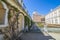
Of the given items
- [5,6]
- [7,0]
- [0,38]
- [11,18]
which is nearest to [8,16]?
[11,18]

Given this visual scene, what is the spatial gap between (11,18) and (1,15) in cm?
89

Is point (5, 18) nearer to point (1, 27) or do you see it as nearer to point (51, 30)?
point (1, 27)

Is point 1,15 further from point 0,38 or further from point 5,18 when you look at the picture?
point 0,38

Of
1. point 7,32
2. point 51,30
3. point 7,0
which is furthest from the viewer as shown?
point 51,30

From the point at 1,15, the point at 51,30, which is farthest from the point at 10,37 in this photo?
the point at 51,30

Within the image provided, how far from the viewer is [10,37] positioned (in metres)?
5.79

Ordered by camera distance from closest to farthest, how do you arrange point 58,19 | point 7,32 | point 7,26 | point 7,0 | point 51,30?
point 7,0 → point 7,32 → point 7,26 → point 51,30 → point 58,19

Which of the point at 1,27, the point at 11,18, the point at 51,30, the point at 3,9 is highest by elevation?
the point at 3,9

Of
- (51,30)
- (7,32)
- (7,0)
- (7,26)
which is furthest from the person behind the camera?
(51,30)

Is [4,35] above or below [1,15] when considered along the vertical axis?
below

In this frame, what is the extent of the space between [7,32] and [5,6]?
1648 mm

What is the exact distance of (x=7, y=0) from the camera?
5.01m

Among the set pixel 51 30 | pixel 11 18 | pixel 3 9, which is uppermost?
pixel 3 9

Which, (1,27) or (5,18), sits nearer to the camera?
(1,27)
